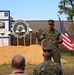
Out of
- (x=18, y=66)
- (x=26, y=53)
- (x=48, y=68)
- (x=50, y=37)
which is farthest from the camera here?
(x=26, y=53)

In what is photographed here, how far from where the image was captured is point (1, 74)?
15031 mm

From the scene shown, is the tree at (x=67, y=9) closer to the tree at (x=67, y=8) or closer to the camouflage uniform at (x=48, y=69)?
the tree at (x=67, y=8)

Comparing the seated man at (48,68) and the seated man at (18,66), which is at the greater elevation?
the seated man at (18,66)

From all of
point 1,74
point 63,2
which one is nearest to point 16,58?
point 1,74

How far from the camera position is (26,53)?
22250 mm

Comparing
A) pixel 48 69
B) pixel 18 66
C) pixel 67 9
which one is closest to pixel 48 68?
pixel 48 69

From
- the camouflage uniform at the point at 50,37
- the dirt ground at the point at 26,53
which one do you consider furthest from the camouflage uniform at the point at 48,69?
the dirt ground at the point at 26,53

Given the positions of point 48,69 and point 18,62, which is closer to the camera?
point 18,62

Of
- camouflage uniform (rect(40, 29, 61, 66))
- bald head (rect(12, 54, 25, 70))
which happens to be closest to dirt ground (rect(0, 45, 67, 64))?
camouflage uniform (rect(40, 29, 61, 66))

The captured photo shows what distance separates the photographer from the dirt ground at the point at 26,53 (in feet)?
68.1

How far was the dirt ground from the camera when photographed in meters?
20.8

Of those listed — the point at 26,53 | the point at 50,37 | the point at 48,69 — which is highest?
the point at 50,37

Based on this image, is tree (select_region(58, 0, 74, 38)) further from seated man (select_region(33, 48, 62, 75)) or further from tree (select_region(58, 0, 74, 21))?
seated man (select_region(33, 48, 62, 75))

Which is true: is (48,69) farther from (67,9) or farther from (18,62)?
Result: (67,9)
